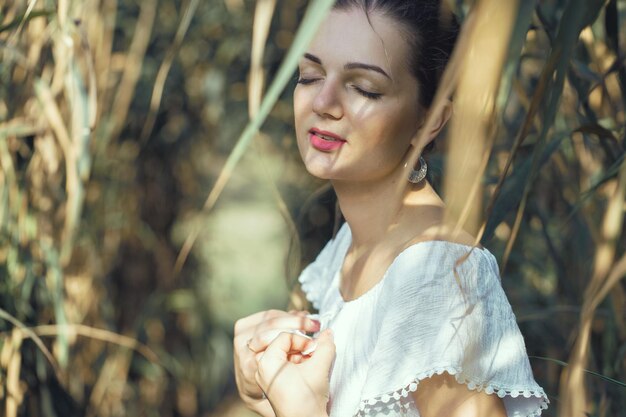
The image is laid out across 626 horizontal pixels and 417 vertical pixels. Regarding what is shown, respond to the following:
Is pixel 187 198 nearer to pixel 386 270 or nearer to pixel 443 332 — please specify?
pixel 386 270

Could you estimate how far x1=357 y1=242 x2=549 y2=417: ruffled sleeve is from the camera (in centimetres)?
82

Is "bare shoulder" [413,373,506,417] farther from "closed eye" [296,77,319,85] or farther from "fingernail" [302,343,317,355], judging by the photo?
"closed eye" [296,77,319,85]

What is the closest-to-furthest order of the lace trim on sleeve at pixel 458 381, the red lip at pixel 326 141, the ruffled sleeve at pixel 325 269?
the lace trim on sleeve at pixel 458 381
the red lip at pixel 326 141
the ruffled sleeve at pixel 325 269

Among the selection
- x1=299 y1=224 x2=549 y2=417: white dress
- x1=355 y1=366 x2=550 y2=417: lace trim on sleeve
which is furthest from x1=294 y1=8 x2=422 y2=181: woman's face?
x1=355 y1=366 x2=550 y2=417: lace trim on sleeve

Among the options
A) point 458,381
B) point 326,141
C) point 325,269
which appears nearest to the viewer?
point 458,381

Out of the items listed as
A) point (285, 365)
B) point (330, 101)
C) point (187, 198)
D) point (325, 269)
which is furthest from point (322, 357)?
point (187, 198)

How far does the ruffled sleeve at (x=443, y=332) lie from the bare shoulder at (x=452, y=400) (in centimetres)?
1

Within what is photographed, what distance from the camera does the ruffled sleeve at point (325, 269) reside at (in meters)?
1.19

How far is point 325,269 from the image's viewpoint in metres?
1.24

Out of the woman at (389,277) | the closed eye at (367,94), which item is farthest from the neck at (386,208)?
the closed eye at (367,94)

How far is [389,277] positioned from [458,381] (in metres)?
0.13

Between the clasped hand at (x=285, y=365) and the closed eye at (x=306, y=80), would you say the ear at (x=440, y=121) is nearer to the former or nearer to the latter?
the closed eye at (x=306, y=80)

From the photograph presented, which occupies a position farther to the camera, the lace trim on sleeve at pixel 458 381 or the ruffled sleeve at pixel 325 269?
the ruffled sleeve at pixel 325 269

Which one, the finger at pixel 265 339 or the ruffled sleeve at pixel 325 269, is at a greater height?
the ruffled sleeve at pixel 325 269
